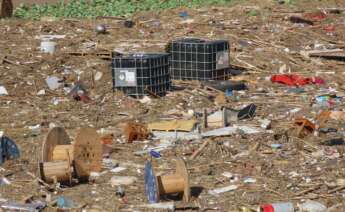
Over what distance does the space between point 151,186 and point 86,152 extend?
0.87 m

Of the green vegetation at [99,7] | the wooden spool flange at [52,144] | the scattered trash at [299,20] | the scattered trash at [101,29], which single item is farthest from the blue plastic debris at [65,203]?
the green vegetation at [99,7]

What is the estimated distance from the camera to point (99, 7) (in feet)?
61.7

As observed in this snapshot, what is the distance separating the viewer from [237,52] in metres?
12.9

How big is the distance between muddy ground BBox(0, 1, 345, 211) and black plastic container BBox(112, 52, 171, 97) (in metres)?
0.16

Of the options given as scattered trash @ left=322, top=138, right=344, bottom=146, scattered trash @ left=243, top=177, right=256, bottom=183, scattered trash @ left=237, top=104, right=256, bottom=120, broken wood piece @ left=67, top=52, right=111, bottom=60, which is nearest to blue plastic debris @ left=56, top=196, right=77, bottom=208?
scattered trash @ left=243, top=177, right=256, bottom=183

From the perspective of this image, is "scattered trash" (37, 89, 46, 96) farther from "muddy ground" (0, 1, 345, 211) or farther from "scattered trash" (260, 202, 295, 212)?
"scattered trash" (260, 202, 295, 212)

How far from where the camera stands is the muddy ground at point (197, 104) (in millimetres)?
6922

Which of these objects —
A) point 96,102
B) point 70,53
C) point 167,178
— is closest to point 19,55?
point 70,53

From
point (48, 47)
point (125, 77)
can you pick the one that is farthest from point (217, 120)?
point (48, 47)

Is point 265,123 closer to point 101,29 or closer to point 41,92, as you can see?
point 41,92

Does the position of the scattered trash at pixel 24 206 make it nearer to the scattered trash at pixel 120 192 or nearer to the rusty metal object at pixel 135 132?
the scattered trash at pixel 120 192

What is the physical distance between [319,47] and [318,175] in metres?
6.41

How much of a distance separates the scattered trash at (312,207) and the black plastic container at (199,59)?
466cm

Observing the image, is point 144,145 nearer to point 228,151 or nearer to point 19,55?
point 228,151
